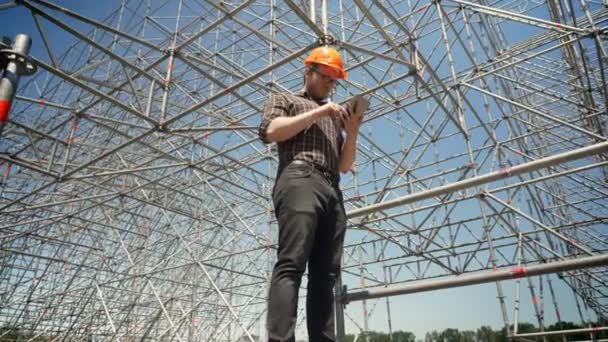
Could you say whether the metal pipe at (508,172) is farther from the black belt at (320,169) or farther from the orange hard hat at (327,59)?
the orange hard hat at (327,59)

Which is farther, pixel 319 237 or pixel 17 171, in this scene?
pixel 17 171

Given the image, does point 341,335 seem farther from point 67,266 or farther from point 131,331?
point 67,266

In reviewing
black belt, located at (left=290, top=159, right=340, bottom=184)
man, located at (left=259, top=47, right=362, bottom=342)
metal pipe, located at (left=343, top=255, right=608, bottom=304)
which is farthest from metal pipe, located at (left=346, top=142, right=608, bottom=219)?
black belt, located at (left=290, top=159, right=340, bottom=184)

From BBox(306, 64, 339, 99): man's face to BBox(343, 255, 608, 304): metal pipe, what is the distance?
1.15 meters

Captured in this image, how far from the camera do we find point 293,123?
1.53 meters

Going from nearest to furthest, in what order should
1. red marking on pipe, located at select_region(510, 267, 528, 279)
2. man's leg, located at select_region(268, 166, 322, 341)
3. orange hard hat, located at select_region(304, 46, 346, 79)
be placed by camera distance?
man's leg, located at select_region(268, 166, 322, 341) → orange hard hat, located at select_region(304, 46, 346, 79) → red marking on pipe, located at select_region(510, 267, 528, 279)

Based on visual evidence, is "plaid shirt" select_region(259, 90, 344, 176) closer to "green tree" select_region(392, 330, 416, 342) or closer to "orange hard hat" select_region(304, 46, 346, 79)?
"orange hard hat" select_region(304, 46, 346, 79)

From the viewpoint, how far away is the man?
4.44ft

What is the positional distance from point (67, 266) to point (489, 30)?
16.1 metres

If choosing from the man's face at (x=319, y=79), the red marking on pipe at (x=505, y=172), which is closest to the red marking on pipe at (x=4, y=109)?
the man's face at (x=319, y=79)

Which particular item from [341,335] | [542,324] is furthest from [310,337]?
[542,324]

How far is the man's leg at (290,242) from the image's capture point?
1.29 metres

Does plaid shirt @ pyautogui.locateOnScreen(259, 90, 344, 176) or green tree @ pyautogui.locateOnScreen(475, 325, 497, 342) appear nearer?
plaid shirt @ pyautogui.locateOnScreen(259, 90, 344, 176)

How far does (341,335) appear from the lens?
6.93 feet
